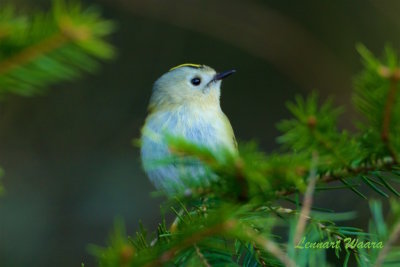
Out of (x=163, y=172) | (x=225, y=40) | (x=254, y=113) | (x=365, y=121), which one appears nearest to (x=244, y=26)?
(x=225, y=40)

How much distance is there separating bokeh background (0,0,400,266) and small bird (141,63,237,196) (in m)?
1.21

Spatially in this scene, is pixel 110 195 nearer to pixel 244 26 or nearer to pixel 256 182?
pixel 244 26

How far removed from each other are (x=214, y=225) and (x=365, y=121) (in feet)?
1.21

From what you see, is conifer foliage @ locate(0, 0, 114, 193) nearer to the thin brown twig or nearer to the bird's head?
the thin brown twig

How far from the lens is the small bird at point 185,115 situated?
2859 millimetres

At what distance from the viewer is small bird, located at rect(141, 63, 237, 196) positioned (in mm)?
2859

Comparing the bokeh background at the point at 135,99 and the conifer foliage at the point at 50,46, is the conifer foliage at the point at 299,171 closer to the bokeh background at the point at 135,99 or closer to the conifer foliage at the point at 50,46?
the conifer foliage at the point at 50,46

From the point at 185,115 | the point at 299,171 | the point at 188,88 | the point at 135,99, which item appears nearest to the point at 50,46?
the point at 299,171

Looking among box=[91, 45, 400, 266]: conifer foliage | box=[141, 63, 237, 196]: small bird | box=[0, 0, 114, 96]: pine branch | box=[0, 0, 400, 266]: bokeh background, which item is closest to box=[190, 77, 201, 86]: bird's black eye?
box=[141, 63, 237, 196]: small bird

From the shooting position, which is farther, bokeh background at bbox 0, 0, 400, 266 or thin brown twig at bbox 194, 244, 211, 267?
bokeh background at bbox 0, 0, 400, 266

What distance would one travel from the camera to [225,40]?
5.00 meters

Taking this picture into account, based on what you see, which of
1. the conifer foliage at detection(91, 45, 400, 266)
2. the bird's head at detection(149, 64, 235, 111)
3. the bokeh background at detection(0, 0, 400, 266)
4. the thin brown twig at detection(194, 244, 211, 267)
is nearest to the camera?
the conifer foliage at detection(91, 45, 400, 266)

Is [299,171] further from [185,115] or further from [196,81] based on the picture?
[196,81]

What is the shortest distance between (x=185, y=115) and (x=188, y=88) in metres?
0.40
